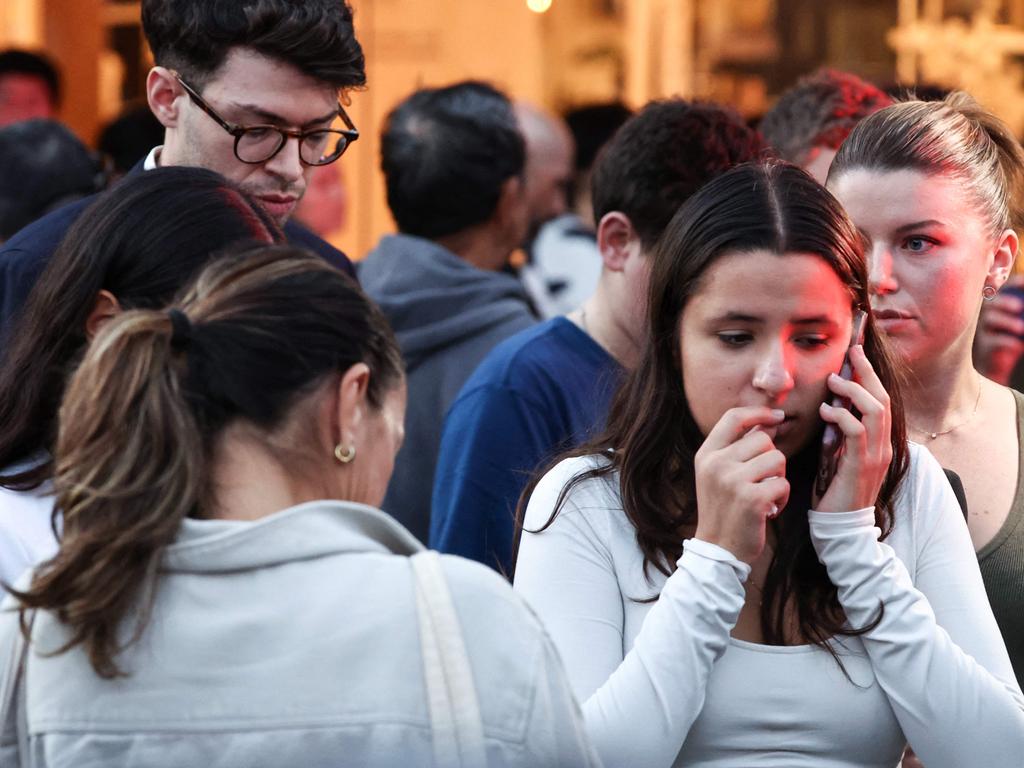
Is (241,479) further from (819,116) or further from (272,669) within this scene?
(819,116)

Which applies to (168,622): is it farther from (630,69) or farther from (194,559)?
(630,69)

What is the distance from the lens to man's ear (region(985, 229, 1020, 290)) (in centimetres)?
296

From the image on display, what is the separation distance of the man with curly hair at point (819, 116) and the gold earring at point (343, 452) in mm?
2374

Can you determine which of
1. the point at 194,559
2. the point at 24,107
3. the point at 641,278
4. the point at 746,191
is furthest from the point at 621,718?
the point at 24,107

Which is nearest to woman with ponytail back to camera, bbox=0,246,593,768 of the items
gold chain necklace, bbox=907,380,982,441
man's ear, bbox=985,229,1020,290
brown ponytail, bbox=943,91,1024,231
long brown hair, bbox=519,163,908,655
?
long brown hair, bbox=519,163,908,655

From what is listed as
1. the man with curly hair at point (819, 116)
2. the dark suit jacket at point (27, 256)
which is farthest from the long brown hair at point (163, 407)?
the man with curly hair at point (819, 116)

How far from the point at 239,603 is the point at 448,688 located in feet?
0.87

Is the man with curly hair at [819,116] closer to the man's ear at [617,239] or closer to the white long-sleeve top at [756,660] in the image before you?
the man's ear at [617,239]

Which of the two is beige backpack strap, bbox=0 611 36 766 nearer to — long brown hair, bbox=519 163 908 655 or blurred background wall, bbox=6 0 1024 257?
long brown hair, bbox=519 163 908 655

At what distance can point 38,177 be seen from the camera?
471 centimetres

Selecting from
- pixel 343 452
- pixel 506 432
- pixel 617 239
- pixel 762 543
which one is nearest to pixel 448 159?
pixel 617 239

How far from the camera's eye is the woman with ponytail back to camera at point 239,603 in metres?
1.74

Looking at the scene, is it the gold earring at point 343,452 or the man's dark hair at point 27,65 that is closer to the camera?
the gold earring at point 343,452

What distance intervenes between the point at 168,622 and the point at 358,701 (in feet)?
0.79
